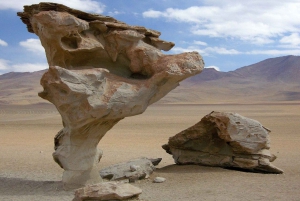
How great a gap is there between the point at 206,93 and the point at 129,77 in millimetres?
99344

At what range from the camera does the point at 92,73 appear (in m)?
8.71

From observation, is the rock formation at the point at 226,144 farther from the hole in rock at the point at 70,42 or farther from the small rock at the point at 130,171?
the hole in rock at the point at 70,42

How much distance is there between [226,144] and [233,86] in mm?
111825

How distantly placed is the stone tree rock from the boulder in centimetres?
67

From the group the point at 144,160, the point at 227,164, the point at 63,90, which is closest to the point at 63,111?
the point at 63,90

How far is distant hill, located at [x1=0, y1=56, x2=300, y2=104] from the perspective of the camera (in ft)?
314

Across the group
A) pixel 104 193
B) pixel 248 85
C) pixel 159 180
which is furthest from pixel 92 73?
pixel 248 85

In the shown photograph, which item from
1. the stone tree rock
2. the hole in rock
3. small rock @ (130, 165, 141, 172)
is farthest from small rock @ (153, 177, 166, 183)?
the hole in rock

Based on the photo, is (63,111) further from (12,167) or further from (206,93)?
(206,93)

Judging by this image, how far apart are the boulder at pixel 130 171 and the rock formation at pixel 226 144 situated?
5.12 feet

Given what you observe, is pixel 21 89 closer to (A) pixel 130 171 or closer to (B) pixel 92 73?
(A) pixel 130 171

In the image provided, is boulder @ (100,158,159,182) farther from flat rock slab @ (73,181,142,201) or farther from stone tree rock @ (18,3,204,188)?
flat rock slab @ (73,181,142,201)

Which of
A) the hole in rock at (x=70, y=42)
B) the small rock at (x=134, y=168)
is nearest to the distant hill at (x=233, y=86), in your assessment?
the small rock at (x=134, y=168)

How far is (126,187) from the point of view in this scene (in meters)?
7.45
